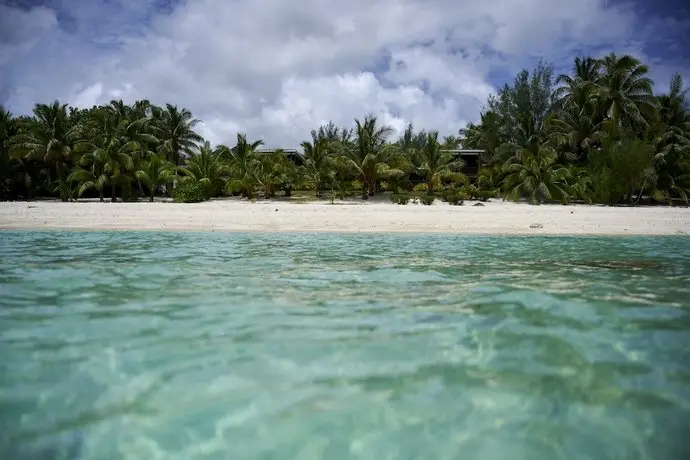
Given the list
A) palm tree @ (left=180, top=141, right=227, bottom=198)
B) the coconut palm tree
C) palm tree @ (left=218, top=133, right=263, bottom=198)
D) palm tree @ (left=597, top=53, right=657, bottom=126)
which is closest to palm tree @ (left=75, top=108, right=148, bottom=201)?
palm tree @ (left=180, top=141, right=227, bottom=198)

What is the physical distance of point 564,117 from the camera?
39500mm

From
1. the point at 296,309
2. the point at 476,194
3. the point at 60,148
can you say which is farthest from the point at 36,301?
the point at 60,148

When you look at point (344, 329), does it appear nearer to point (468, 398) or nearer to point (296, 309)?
point (296, 309)

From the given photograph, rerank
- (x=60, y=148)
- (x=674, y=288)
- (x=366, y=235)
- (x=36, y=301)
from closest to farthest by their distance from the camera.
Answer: (x=36, y=301) < (x=674, y=288) < (x=366, y=235) < (x=60, y=148)

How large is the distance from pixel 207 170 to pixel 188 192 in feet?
12.0

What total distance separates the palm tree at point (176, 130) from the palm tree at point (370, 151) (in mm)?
17694

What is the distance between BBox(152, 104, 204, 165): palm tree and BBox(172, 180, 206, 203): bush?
13287 mm

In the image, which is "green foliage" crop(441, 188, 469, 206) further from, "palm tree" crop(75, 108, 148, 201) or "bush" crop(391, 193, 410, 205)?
"palm tree" crop(75, 108, 148, 201)

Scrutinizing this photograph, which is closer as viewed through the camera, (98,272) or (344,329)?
(344,329)

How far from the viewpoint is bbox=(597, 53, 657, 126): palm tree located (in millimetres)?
37688

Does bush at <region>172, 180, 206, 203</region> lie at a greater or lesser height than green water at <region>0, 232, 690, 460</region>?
greater

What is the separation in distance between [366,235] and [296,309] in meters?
9.38

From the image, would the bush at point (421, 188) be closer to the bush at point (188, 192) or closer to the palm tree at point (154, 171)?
the bush at point (188, 192)

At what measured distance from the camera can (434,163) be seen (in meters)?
34.7
